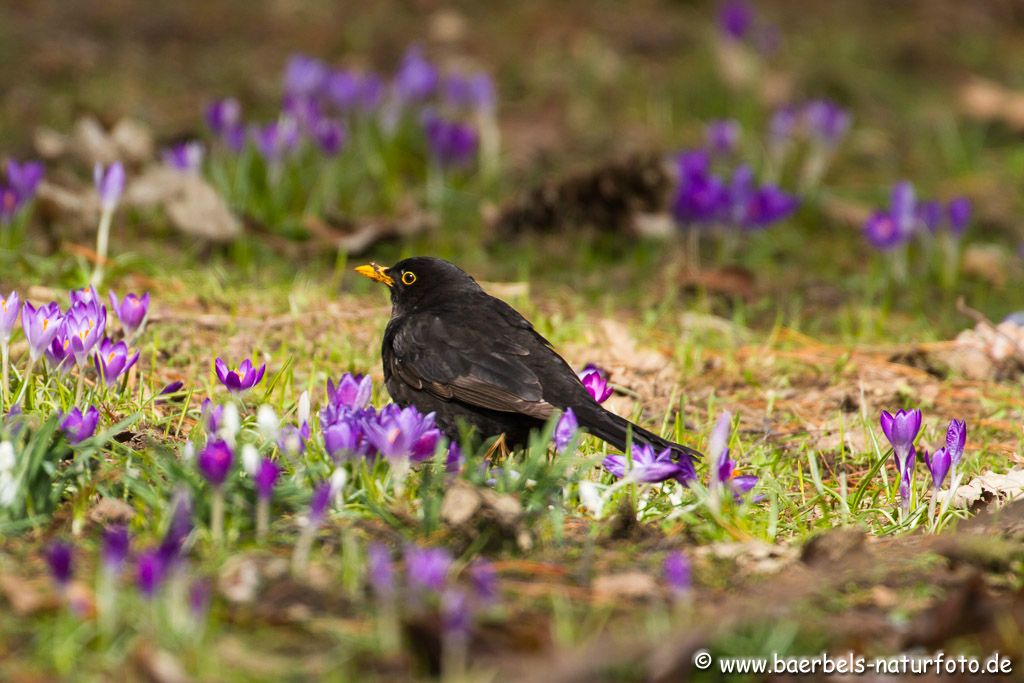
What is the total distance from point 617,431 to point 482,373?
1.82 ft

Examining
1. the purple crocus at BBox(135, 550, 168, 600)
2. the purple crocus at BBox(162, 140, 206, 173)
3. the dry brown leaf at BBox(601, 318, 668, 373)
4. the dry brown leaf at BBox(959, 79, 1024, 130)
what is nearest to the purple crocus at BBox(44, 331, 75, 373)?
the purple crocus at BBox(135, 550, 168, 600)

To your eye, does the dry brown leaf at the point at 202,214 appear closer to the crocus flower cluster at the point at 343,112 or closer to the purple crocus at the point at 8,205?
the crocus flower cluster at the point at 343,112

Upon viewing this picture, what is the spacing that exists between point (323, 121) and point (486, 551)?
4.36 metres

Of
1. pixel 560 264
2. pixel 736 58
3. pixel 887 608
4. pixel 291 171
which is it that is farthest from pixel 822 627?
pixel 736 58

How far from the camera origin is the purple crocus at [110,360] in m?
4.13

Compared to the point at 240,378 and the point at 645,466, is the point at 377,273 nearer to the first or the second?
the point at 240,378

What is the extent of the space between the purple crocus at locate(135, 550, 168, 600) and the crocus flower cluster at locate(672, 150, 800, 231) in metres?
4.15

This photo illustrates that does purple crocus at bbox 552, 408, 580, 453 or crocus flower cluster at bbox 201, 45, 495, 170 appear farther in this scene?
crocus flower cluster at bbox 201, 45, 495, 170

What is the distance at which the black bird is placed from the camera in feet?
14.0

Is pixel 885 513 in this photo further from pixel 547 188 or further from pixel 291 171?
pixel 291 171

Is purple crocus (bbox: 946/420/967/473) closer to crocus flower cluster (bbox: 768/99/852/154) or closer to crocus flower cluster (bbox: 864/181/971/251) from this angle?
crocus flower cluster (bbox: 864/181/971/251)

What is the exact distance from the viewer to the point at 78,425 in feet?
11.7

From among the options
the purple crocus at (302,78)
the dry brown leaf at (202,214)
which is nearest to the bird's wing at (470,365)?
the dry brown leaf at (202,214)

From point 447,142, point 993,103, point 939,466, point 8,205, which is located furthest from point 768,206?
point 993,103
